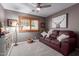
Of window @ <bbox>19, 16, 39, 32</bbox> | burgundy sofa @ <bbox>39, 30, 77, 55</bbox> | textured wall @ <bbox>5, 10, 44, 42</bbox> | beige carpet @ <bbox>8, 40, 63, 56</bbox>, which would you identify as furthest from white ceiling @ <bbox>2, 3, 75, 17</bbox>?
beige carpet @ <bbox>8, 40, 63, 56</bbox>

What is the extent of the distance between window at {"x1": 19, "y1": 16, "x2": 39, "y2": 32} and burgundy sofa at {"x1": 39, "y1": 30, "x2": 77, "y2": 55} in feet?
1.41

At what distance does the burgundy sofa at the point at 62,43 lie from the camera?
2.70 meters

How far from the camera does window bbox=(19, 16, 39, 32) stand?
8.11 feet

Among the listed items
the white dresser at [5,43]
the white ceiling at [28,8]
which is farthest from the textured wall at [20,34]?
the white dresser at [5,43]

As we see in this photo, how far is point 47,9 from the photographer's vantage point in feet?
9.39

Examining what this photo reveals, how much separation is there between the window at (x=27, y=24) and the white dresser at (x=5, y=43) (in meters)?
0.39

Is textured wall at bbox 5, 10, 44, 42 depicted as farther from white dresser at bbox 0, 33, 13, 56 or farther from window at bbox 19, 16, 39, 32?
white dresser at bbox 0, 33, 13, 56

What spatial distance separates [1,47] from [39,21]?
4.18 feet

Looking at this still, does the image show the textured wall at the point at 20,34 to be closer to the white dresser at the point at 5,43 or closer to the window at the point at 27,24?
the window at the point at 27,24

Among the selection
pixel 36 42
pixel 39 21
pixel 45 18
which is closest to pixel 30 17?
pixel 39 21

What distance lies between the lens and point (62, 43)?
2930 millimetres

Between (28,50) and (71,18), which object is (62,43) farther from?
(28,50)

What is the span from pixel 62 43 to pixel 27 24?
1.35 meters

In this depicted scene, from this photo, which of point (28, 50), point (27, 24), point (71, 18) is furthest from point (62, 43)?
point (27, 24)
